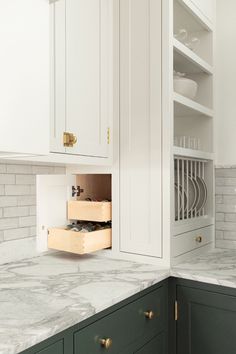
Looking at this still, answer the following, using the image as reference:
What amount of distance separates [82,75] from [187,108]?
0.64 m

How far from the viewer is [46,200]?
6.68 ft

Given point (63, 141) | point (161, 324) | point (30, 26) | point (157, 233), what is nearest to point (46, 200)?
point (63, 141)

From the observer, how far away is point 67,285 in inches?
58.6

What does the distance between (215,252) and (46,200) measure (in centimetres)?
100

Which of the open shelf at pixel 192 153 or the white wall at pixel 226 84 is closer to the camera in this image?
the open shelf at pixel 192 153

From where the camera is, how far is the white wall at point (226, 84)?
234 centimetres

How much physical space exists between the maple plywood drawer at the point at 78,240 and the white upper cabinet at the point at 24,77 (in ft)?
2.22

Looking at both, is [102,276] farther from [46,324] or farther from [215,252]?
[215,252]

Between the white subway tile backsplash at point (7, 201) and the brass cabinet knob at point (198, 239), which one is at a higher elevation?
the white subway tile backsplash at point (7, 201)

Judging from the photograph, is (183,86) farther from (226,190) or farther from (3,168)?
(3,168)

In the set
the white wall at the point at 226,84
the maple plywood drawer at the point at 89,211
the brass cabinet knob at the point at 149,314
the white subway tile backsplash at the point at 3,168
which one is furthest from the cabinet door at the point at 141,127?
the white wall at the point at 226,84

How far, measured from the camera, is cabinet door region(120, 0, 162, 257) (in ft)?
6.13

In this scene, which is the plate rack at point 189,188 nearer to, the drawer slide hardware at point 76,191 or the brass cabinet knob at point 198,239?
the brass cabinet knob at point 198,239

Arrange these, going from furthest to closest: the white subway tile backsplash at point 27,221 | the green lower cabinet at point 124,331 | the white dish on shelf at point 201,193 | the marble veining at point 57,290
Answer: the white dish on shelf at point 201,193 < the white subway tile backsplash at point 27,221 < the green lower cabinet at point 124,331 < the marble veining at point 57,290
